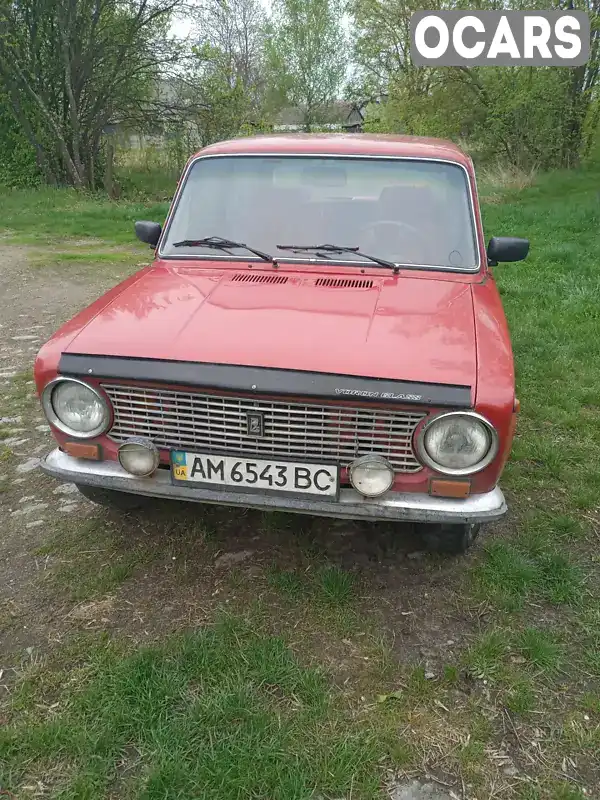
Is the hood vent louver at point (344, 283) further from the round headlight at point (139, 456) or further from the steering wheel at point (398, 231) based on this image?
the round headlight at point (139, 456)

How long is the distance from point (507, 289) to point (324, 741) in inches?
258

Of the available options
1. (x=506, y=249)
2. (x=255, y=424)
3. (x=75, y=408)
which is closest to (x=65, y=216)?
(x=506, y=249)

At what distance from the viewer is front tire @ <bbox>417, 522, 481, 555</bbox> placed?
2.88 m

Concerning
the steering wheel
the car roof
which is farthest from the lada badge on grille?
the car roof

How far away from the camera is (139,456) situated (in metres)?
2.63

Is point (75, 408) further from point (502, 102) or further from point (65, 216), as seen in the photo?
point (502, 102)

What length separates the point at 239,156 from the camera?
147 inches

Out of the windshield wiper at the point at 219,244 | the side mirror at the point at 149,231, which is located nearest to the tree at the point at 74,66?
the side mirror at the point at 149,231

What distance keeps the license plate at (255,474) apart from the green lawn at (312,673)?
59cm

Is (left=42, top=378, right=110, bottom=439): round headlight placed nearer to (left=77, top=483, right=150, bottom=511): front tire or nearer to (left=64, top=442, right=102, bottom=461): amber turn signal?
(left=64, top=442, right=102, bottom=461): amber turn signal

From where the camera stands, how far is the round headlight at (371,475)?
245 centimetres

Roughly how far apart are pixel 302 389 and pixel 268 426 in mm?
252

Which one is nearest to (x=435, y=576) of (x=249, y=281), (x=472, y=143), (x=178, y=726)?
(x=178, y=726)

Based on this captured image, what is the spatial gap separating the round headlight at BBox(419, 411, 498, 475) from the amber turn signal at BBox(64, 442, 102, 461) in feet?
4.39
